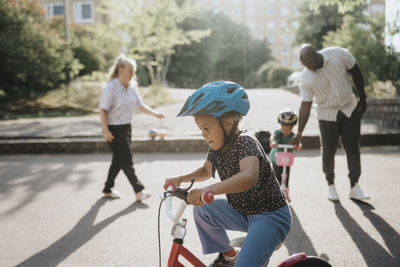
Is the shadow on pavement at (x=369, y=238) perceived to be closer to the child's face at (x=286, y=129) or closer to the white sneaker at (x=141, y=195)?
the child's face at (x=286, y=129)

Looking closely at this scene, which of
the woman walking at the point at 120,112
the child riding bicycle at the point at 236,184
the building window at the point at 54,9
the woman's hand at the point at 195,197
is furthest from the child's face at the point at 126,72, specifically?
the building window at the point at 54,9

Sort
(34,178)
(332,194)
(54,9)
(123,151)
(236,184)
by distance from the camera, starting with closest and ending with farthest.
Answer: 1. (236,184)
2. (332,194)
3. (123,151)
4. (34,178)
5. (54,9)

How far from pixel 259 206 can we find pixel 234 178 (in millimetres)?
325

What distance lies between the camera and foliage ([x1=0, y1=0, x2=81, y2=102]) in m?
16.2

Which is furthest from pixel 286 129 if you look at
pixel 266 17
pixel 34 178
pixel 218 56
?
pixel 266 17

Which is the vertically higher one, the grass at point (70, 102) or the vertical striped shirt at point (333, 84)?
the vertical striped shirt at point (333, 84)

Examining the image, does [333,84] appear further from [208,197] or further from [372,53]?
[372,53]

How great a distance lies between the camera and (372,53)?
12.0 m

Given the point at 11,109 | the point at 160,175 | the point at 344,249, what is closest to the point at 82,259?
the point at 344,249

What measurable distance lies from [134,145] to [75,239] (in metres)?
4.90

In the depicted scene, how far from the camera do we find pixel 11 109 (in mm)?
16891

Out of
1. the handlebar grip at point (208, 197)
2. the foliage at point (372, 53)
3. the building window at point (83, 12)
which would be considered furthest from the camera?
the building window at point (83, 12)

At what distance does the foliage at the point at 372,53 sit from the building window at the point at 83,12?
27059 millimetres

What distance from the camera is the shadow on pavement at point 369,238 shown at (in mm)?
3220
